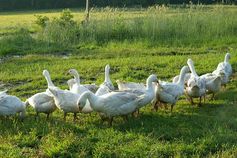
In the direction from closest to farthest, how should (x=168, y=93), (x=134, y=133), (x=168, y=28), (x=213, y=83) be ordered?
(x=134, y=133)
(x=168, y=93)
(x=213, y=83)
(x=168, y=28)

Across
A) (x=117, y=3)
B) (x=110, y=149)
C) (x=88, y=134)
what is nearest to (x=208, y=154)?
(x=110, y=149)

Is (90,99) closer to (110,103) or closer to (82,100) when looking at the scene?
(82,100)

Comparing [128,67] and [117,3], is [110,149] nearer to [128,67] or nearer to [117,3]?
[128,67]

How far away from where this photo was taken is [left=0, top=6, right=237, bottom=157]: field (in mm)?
7285

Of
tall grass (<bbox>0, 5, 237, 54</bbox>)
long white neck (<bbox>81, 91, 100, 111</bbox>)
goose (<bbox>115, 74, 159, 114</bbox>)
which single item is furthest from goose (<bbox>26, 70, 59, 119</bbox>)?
tall grass (<bbox>0, 5, 237, 54</bbox>)

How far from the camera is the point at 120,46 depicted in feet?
60.7

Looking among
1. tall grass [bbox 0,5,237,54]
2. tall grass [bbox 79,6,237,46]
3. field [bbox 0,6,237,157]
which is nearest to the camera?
field [bbox 0,6,237,157]

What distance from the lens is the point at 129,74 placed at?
13.0 metres

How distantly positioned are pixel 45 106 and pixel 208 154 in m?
3.55

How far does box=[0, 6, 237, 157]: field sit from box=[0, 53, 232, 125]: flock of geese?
0.24 m

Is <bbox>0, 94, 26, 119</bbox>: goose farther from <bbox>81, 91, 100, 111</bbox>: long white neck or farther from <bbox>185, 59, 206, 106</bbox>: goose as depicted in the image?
<bbox>185, 59, 206, 106</bbox>: goose

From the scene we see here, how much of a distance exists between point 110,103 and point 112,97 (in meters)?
0.14

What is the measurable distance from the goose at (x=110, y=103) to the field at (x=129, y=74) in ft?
0.85

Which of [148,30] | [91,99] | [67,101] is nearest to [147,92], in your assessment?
[91,99]
